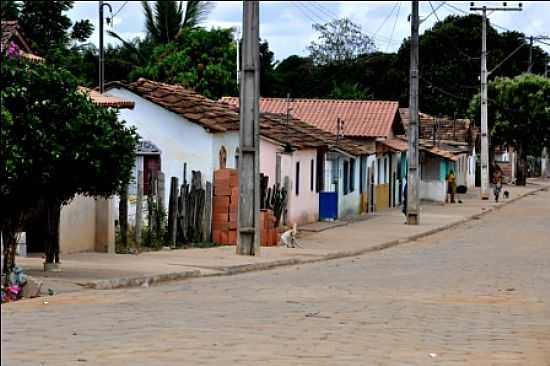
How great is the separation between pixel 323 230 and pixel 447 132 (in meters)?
41.4

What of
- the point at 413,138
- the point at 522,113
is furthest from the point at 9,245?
the point at 522,113

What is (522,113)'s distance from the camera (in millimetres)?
82250

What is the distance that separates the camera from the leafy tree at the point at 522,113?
81.6m

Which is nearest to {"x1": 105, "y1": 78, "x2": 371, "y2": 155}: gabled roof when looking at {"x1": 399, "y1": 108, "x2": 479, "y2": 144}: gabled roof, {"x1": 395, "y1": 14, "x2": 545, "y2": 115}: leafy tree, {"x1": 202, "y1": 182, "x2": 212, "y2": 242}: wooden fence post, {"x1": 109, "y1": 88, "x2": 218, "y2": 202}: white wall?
{"x1": 109, "y1": 88, "x2": 218, "y2": 202}: white wall

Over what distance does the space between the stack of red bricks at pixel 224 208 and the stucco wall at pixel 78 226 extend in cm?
558

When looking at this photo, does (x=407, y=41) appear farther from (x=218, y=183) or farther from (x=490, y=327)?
(x=490, y=327)

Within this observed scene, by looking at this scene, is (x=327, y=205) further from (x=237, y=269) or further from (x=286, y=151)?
(x=237, y=269)

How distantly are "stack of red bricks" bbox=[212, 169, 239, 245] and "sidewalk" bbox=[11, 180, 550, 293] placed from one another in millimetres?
1066

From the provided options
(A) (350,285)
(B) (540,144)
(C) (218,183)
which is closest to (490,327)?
(A) (350,285)

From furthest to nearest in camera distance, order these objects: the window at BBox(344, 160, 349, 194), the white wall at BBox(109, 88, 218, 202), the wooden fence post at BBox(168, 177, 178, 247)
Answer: the window at BBox(344, 160, 349, 194) → the white wall at BBox(109, 88, 218, 202) → the wooden fence post at BBox(168, 177, 178, 247)

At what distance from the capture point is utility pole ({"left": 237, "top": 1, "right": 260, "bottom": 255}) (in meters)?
24.7

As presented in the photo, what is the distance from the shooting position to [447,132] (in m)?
75.9

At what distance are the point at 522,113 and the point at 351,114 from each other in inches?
1326

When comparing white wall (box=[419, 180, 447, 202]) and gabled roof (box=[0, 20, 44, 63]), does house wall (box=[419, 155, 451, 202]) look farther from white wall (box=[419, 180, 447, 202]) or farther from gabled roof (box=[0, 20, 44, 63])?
gabled roof (box=[0, 20, 44, 63])
